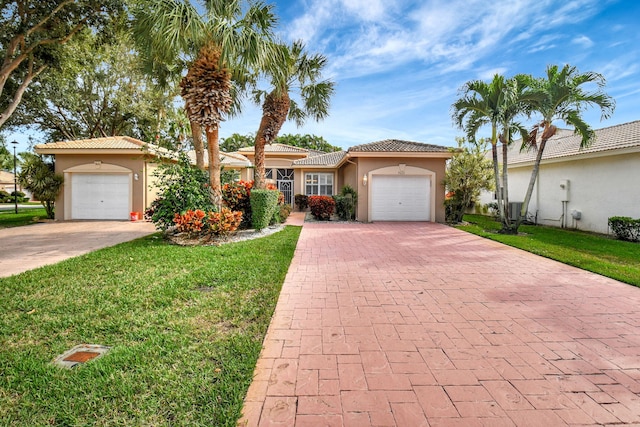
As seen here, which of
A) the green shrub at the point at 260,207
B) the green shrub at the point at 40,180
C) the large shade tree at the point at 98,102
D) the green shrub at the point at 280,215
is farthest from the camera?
the large shade tree at the point at 98,102

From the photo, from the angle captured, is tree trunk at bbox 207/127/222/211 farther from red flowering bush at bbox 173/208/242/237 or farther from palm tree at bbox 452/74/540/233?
palm tree at bbox 452/74/540/233

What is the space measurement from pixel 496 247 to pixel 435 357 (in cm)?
721

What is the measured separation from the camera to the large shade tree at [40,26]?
1162 centimetres

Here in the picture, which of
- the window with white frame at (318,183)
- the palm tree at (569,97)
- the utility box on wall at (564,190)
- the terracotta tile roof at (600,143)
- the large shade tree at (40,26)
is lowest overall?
the utility box on wall at (564,190)

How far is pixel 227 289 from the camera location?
16.7 ft

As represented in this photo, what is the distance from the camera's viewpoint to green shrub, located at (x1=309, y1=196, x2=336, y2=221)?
1524 centimetres

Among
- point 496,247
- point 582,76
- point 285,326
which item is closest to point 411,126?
point 582,76

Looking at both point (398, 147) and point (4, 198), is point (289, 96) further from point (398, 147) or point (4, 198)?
point (4, 198)

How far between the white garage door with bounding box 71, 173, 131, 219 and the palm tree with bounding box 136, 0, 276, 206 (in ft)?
27.9

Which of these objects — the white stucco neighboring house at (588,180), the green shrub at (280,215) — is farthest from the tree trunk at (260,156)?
the white stucco neighboring house at (588,180)

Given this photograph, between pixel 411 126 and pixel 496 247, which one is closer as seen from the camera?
pixel 496 247

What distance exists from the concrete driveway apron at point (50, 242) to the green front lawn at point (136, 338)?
109 centimetres

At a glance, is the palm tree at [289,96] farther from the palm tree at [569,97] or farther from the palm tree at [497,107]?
the palm tree at [569,97]

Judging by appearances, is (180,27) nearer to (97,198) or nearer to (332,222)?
(332,222)
